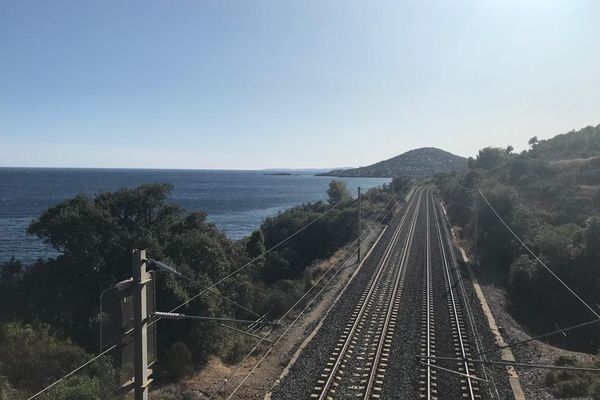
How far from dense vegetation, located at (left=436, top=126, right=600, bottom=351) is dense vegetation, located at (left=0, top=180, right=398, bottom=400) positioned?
11.3 m

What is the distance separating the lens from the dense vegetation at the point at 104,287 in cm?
1289

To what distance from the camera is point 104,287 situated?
20953mm

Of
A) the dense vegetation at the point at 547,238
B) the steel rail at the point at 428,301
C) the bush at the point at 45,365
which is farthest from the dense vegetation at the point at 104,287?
the dense vegetation at the point at 547,238

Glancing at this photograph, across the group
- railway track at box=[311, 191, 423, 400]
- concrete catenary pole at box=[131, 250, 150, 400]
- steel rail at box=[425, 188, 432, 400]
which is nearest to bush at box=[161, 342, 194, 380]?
railway track at box=[311, 191, 423, 400]

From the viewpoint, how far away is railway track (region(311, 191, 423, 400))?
1220 centimetres

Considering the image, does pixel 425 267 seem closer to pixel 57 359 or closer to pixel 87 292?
pixel 87 292

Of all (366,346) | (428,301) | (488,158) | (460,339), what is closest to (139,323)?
(366,346)

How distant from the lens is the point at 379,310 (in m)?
19.0

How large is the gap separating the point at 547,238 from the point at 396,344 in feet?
51.8

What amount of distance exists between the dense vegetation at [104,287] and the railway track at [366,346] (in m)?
3.72

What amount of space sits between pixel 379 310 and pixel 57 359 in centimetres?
1178

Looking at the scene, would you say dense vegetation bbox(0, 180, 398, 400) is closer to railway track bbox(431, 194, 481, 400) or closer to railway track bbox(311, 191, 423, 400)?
railway track bbox(311, 191, 423, 400)

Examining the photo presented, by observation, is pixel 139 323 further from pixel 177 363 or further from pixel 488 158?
pixel 488 158

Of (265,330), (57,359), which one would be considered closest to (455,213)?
(265,330)
